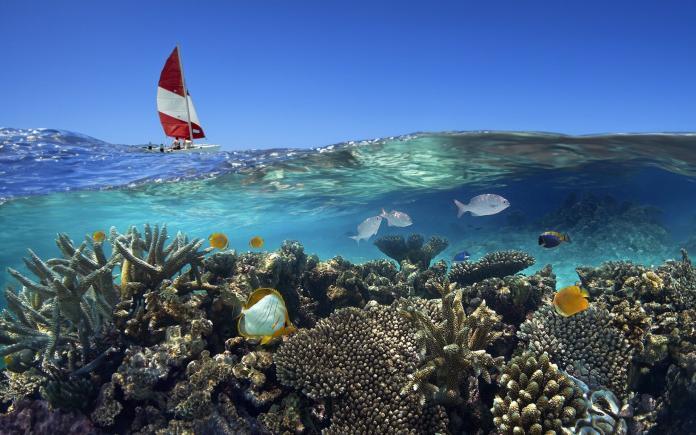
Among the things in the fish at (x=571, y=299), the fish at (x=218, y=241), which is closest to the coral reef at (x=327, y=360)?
the fish at (x=571, y=299)

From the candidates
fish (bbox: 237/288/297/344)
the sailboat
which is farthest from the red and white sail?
fish (bbox: 237/288/297/344)

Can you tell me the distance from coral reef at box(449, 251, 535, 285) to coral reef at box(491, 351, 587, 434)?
4.05m

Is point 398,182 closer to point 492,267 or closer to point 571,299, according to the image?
point 492,267

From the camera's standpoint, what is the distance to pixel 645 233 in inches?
852

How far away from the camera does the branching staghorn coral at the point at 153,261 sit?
18.9 ft

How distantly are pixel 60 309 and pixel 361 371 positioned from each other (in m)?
4.10

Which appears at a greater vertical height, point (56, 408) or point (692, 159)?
point (692, 159)

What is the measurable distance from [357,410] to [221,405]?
1.72 meters

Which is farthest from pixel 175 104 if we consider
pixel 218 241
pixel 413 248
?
pixel 413 248

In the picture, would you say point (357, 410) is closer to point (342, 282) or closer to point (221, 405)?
point (221, 405)

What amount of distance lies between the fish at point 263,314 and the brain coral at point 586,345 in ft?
11.4

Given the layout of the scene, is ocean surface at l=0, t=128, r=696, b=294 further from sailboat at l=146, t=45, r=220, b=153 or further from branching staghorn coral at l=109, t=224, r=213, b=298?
sailboat at l=146, t=45, r=220, b=153

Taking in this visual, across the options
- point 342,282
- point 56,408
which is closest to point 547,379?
point 342,282

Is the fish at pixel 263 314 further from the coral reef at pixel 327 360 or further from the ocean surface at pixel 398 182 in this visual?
the ocean surface at pixel 398 182
